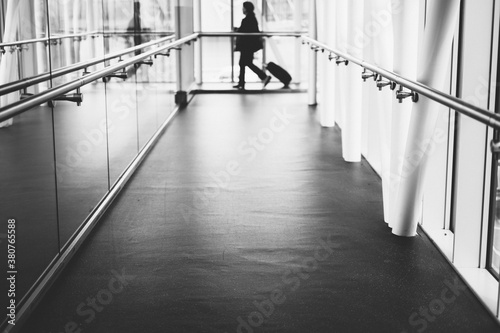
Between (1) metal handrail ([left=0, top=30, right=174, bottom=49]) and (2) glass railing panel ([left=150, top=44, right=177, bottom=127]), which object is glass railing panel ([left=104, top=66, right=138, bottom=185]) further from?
(2) glass railing panel ([left=150, top=44, right=177, bottom=127])

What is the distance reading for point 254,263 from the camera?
3.95m

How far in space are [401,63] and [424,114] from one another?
20.2 inches

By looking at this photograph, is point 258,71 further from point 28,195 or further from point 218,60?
point 28,195

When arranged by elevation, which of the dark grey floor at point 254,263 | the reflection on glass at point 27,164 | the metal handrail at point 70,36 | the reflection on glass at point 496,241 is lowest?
the dark grey floor at point 254,263

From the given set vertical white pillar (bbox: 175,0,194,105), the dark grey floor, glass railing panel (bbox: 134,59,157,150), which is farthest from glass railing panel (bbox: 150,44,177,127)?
the dark grey floor

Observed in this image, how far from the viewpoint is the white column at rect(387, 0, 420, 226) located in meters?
4.29

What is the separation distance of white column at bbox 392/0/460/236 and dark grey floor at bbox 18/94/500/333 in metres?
0.20

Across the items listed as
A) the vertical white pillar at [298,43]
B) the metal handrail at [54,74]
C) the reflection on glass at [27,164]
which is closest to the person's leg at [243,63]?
the vertical white pillar at [298,43]

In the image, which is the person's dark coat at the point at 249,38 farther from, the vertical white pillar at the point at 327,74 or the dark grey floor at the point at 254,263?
the dark grey floor at the point at 254,263

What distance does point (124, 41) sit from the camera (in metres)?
6.12

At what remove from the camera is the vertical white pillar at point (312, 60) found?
10391 mm

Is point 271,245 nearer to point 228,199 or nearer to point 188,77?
point 228,199

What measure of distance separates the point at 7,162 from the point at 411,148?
2.25 meters

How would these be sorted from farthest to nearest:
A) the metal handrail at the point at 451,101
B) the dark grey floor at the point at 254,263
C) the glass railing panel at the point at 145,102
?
the glass railing panel at the point at 145,102 → the dark grey floor at the point at 254,263 → the metal handrail at the point at 451,101
